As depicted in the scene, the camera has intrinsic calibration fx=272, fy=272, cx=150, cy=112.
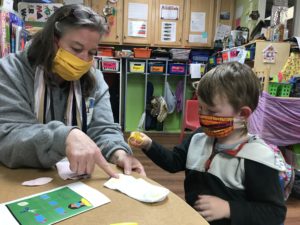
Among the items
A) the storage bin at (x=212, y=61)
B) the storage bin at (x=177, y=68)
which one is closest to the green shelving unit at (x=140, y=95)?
the storage bin at (x=177, y=68)

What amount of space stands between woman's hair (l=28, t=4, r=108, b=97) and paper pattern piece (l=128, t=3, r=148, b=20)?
11.7ft

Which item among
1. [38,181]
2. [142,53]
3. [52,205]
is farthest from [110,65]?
[52,205]

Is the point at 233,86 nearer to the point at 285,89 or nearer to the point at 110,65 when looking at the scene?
the point at 285,89

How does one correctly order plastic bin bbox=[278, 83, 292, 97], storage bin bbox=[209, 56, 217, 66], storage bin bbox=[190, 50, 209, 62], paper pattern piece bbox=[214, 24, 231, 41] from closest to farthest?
plastic bin bbox=[278, 83, 292, 97] < storage bin bbox=[209, 56, 217, 66] < paper pattern piece bbox=[214, 24, 231, 41] < storage bin bbox=[190, 50, 209, 62]

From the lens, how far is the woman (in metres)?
0.76

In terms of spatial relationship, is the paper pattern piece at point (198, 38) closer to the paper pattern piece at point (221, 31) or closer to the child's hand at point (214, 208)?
the paper pattern piece at point (221, 31)

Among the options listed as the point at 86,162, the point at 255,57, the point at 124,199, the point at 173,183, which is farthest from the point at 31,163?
the point at 255,57

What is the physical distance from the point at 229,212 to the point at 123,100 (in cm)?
412

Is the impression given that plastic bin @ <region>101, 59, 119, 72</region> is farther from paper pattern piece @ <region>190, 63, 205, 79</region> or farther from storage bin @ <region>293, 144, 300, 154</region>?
storage bin @ <region>293, 144, 300, 154</region>

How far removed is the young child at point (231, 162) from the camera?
0.80m

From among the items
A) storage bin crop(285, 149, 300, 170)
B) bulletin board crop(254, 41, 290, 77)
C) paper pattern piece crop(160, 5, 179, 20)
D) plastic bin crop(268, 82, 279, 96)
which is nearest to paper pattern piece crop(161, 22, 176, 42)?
paper pattern piece crop(160, 5, 179, 20)

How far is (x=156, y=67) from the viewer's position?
4504 mm

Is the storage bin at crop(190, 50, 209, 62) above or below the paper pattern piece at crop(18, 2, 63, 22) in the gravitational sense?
below

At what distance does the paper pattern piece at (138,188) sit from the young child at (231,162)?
21 cm
